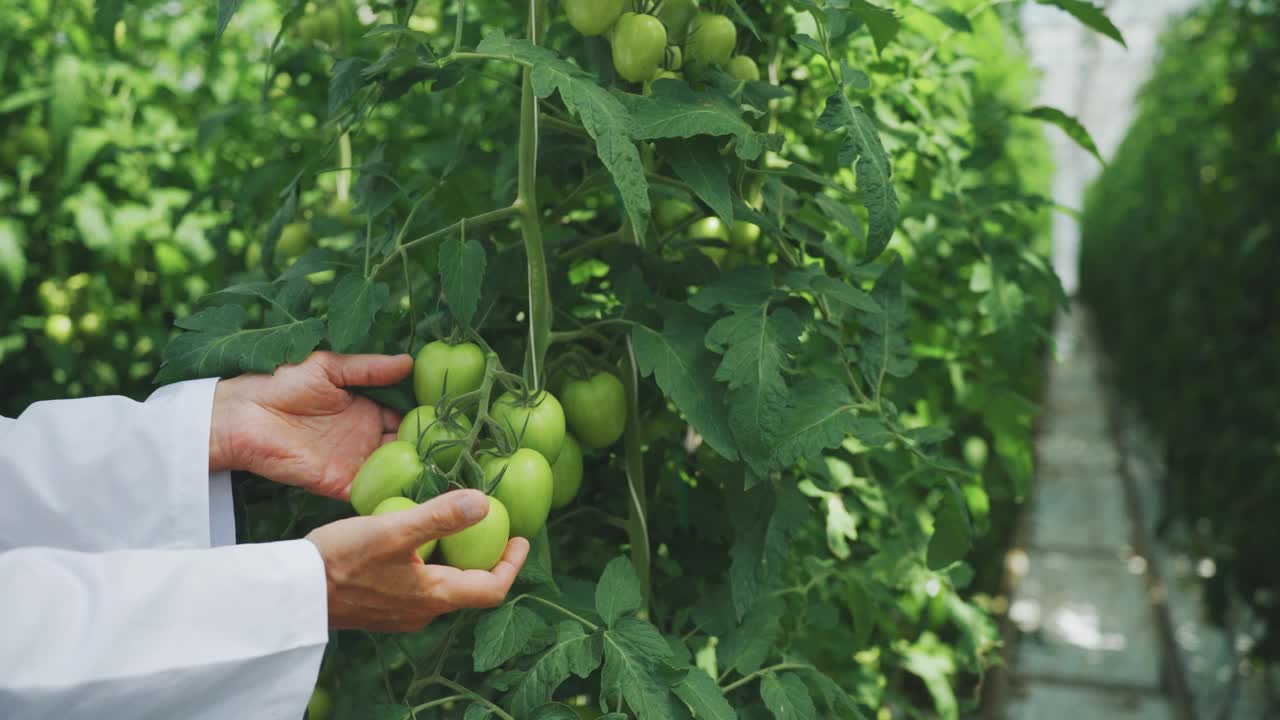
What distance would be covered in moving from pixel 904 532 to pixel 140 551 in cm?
108

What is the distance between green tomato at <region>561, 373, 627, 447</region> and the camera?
42.4 inches

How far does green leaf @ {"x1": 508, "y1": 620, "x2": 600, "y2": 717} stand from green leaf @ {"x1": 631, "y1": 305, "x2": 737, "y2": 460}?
0.23 metres

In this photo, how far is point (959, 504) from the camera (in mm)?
1096

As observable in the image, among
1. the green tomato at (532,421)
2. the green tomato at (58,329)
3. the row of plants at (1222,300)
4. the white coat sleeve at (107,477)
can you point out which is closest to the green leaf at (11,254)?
the green tomato at (58,329)

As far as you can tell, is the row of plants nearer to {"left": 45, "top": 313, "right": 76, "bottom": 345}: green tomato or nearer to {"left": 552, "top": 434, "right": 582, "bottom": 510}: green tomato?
{"left": 552, "top": 434, "right": 582, "bottom": 510}: green tomato

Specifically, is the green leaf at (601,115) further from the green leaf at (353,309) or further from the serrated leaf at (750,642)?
the serrated leaf at (750,642)

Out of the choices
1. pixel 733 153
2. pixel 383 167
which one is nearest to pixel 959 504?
pixel 733 153

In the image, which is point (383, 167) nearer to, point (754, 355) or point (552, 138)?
point (552, 138)

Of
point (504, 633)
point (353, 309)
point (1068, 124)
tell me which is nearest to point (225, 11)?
point (353, 309)

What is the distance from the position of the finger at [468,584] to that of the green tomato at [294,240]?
0.90 meters

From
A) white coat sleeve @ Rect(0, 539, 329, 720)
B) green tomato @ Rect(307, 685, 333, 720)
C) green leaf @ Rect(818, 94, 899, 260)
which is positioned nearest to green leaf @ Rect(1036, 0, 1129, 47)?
green leaf @ Rect(818, 94, 899, 260)

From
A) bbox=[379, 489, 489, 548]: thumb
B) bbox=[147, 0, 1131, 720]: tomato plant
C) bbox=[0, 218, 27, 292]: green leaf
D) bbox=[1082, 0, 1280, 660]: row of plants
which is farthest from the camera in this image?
bbox=[1082, 0, 1280, 660]: row of plants

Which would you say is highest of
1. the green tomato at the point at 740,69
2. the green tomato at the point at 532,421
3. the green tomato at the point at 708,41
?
the green tomato at the point at 708,41

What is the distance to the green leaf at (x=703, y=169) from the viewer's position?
1.00m
